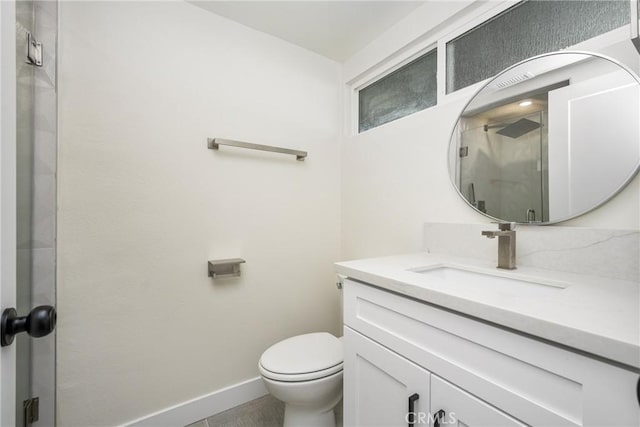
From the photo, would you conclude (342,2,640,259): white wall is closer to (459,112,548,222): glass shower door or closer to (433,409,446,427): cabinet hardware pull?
(459,112,548,222): glass shower door

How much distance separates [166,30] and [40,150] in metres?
0.97

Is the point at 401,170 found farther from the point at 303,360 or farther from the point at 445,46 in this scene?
the point at 303,360

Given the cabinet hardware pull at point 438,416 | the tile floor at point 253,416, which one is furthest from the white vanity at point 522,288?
the tile floor at point 253,416

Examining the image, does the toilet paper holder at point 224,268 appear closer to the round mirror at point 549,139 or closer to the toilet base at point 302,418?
the toilet base at point 302,418

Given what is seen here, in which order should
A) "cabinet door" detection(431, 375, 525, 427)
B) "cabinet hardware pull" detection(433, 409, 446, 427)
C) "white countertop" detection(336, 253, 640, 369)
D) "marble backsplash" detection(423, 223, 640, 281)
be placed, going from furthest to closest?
"marble backsplash" detection(423, 223, 640, 281) → "cabinet hardware pull" detection(433, 409, 446, 427) → "cabinet door" detection(431, 375, 525, 427) → "white countertop" detection(336, 253, 640, 369)

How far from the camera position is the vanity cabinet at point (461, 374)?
47 centimetres

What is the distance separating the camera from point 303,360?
1.23 metres

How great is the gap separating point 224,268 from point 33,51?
1.10 m

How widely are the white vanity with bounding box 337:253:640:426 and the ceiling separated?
55.4 inches

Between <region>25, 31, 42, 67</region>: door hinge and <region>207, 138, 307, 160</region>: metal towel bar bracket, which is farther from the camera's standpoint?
<region>207, 138, 307, 160</region>: metal towel bar bracket

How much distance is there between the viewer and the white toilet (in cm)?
113

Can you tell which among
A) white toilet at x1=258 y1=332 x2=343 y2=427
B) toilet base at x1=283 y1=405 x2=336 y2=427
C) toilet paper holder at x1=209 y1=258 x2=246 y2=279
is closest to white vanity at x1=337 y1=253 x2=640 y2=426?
white toilet at x1=258 y1=332 x2=343 y2=427

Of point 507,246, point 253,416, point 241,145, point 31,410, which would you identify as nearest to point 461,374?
point 507,246

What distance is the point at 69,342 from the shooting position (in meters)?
1.18
